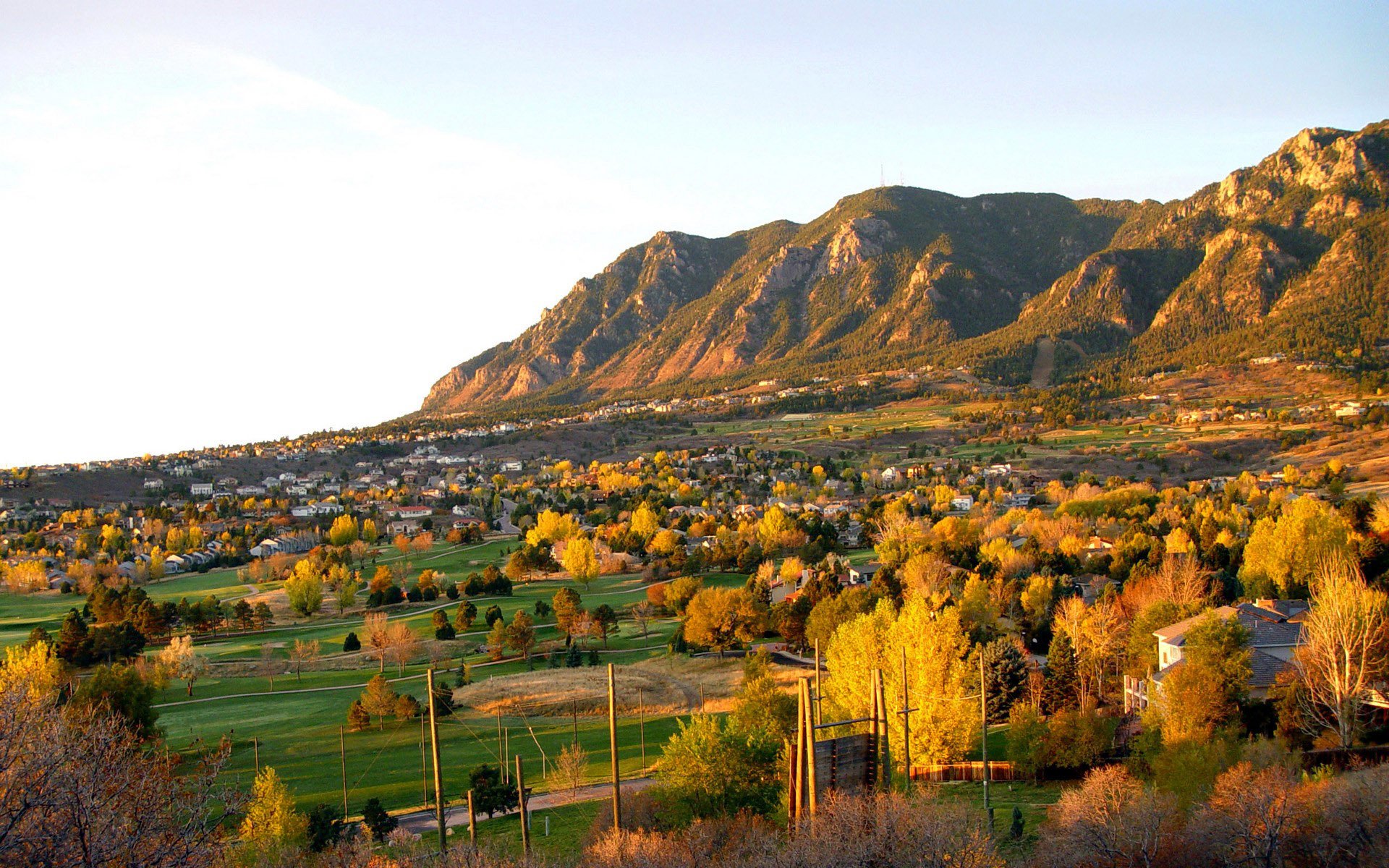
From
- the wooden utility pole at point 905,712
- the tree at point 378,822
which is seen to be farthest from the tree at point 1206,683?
the tree at point 378,822

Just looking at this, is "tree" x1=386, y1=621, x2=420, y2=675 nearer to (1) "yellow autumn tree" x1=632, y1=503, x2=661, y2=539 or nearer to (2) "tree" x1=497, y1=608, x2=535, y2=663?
(2) "tree" x1=497, y1=608, x2=535, y2=663

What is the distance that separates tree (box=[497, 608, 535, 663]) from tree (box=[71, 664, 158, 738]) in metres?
17.5

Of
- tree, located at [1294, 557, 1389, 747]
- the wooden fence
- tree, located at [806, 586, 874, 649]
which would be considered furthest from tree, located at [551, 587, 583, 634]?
tree, located at [1294, 557, 1389, 747]

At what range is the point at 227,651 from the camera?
57.8m

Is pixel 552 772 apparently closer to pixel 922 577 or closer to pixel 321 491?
pixel 922 577

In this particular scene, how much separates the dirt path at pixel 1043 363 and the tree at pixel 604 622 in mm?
131592

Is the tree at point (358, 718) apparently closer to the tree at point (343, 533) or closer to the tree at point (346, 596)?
the tree at point (346, 596)

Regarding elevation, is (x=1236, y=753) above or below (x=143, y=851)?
below

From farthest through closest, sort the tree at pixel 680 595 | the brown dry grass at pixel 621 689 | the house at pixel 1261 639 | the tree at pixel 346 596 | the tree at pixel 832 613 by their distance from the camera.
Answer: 1. the tree at pixel 346 596
2. the tree at pixel 680 595
3. the tree at pixel 832 613
4. the brown dry grass at pixel 621 689
5. the house at pixel 1261 639

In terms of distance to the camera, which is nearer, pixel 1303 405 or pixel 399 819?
pixel 399 819

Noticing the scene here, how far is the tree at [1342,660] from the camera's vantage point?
→ 30.9m

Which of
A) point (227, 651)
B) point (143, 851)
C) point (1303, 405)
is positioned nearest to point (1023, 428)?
point (1303, 405)

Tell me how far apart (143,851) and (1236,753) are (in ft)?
85.0

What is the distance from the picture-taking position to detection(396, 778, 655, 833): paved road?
29.5 meters
